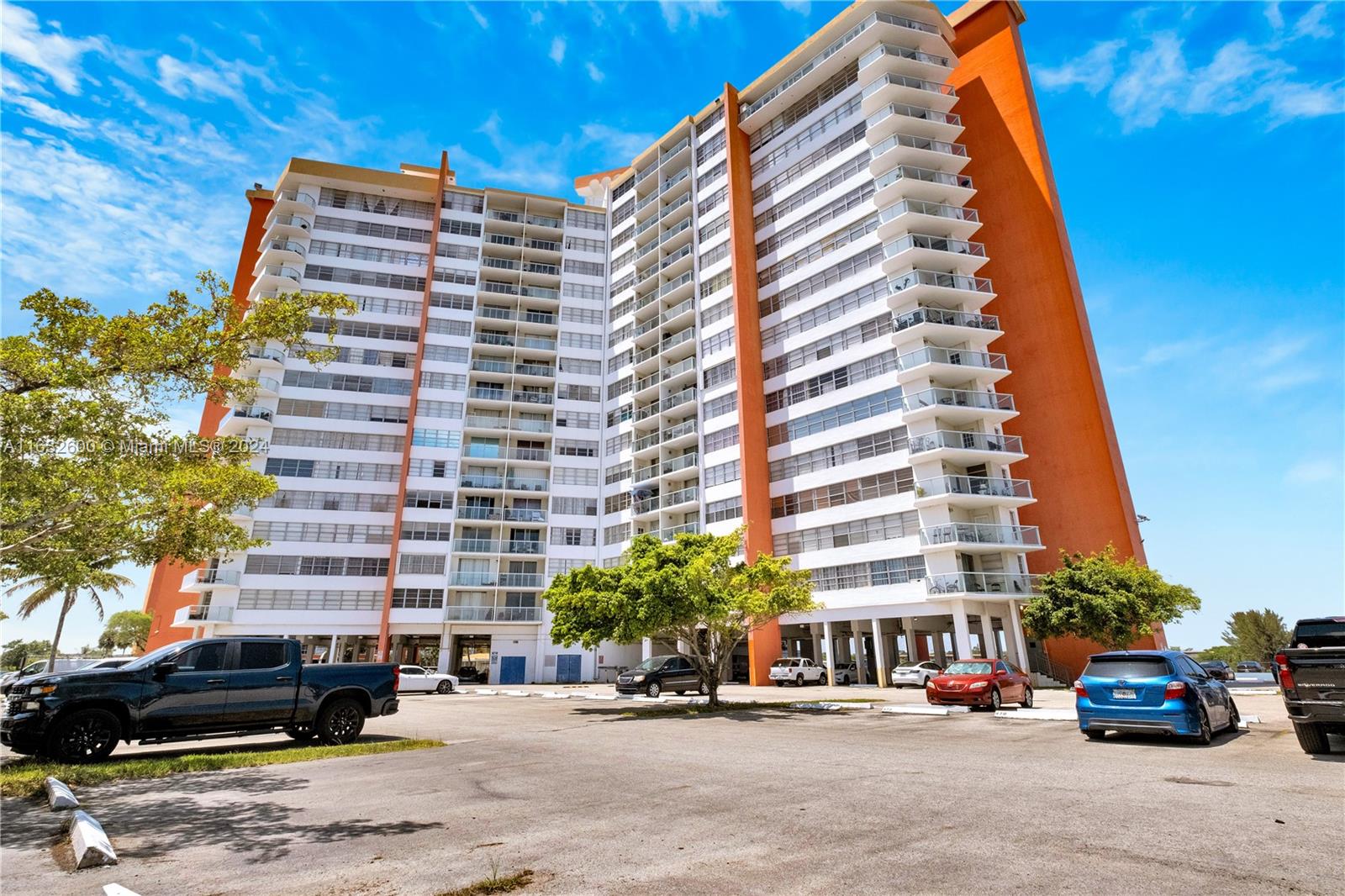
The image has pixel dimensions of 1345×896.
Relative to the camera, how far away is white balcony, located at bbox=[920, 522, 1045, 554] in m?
36.9

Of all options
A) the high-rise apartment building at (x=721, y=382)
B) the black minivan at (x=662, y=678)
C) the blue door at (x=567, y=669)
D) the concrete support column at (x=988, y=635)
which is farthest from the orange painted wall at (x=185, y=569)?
the concrete support column at (x=988, y=635)

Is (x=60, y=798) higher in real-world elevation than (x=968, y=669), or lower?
lower

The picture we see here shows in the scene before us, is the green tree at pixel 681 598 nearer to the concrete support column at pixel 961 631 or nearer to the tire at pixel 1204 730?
the tire at pixel 1204 730

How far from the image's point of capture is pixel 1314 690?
10602 millimetres

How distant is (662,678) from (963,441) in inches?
854

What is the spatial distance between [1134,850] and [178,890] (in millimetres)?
7731

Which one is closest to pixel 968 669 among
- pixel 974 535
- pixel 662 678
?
pixel 662 678

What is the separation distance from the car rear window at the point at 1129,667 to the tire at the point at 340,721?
1472 centimetres

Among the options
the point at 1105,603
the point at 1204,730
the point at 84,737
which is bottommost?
the point at 1204,730

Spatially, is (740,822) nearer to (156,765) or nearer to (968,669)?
(156,765)

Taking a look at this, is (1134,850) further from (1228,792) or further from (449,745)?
(449,745)

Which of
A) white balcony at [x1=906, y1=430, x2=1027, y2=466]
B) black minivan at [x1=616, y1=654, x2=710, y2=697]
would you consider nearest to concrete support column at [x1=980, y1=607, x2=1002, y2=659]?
white balcony at [x1=906, y1=430, x2=1027, y2=466]

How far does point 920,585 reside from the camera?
38062 millimetres

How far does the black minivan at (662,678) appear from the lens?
3086 cm
